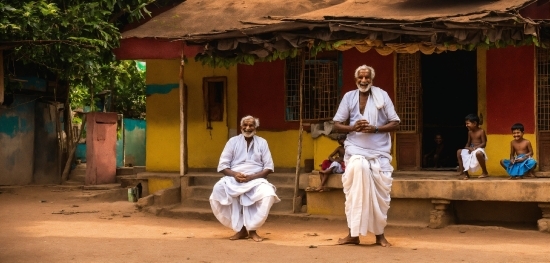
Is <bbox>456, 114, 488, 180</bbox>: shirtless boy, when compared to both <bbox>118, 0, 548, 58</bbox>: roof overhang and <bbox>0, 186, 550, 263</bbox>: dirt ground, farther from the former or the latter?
<bbox>118, 0, 548, 58</bbox>: roof overhang

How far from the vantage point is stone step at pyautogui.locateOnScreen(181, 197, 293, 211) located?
12.4m

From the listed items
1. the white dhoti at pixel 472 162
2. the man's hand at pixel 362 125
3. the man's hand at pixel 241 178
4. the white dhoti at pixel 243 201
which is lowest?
the white dhoti at pixel 243 201

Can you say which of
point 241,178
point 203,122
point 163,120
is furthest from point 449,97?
point 241,178

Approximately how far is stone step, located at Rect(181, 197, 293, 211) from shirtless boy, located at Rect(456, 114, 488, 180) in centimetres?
259

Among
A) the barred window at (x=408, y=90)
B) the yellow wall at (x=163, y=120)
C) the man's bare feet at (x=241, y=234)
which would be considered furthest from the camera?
the yellow wall at (x=163, y=120)

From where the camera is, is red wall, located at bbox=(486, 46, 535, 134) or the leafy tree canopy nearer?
red wall, located at bbox=(486, 46, 535, 134)

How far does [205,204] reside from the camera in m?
12.9

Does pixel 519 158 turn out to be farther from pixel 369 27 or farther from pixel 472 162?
pixel 369 27

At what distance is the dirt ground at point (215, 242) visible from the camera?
27.1 feet

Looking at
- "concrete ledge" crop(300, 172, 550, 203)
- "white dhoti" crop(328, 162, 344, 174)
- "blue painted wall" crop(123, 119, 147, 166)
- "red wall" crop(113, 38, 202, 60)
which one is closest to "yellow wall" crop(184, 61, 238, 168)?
"red wall" crop(113, 38, 202, 60)

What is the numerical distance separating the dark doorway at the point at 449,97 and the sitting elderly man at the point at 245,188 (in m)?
5.98

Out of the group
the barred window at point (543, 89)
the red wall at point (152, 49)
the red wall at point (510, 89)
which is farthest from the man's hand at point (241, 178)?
the barred window at point (543, 89)

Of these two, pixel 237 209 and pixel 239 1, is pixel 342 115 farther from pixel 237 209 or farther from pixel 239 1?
pixel 239 1

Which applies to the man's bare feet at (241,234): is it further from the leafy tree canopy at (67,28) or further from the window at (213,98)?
the window at (213,98)
